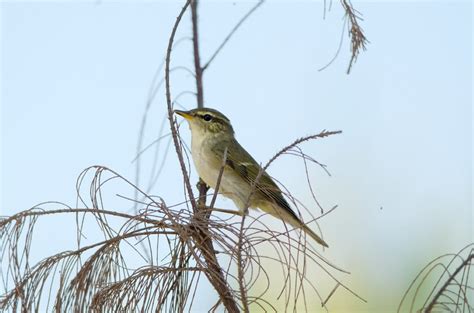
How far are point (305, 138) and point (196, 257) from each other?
20.3 inches

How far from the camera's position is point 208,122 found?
15.4ft

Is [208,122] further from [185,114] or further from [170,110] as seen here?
[170,110]

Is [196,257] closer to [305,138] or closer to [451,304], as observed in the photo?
[305,138]

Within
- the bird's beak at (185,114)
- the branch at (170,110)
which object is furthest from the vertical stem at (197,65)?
the bird's beak at (185,114)

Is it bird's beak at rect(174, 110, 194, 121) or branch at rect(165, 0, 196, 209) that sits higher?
bird's beak at rect(174, 110, 194, 121)

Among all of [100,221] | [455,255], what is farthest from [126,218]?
[455,255]

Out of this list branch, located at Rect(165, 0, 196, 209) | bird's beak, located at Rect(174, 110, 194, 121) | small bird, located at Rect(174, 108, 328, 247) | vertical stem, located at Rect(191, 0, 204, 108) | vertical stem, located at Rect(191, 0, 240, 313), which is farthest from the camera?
small bird, located at Rect(174, 108, 328, 247)

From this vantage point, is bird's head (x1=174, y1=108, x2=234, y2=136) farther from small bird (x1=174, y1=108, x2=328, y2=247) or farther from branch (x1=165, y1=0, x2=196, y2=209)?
branch (x1=165, y1=0, x2=196, y2=209)

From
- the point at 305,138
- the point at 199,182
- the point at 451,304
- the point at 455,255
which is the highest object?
the point at 199,182

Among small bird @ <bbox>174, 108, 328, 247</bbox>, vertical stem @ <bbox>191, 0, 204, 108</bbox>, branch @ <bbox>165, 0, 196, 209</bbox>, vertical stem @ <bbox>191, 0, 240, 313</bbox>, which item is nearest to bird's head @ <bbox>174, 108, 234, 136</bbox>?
small bird @ <bbox>174, 108, 328, 247</bbox>

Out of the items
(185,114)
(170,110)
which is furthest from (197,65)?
(185,114)

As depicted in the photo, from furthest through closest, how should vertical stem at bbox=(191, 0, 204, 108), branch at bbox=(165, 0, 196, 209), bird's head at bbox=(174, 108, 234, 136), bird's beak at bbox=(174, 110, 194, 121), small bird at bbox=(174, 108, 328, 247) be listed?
bird's head at bbox=(174, 108, 234, 136) < small bird at bbox=(174, 108, 328, 247) < bird's beak at bbox=(174, 110, 194, 121) < vertical stem at bbox=(191, 0, 204, 108) < branch at bbox=(165, 0, 196, 209)

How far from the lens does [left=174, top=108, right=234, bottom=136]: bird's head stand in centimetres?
A: 460

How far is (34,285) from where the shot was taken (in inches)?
86.5
